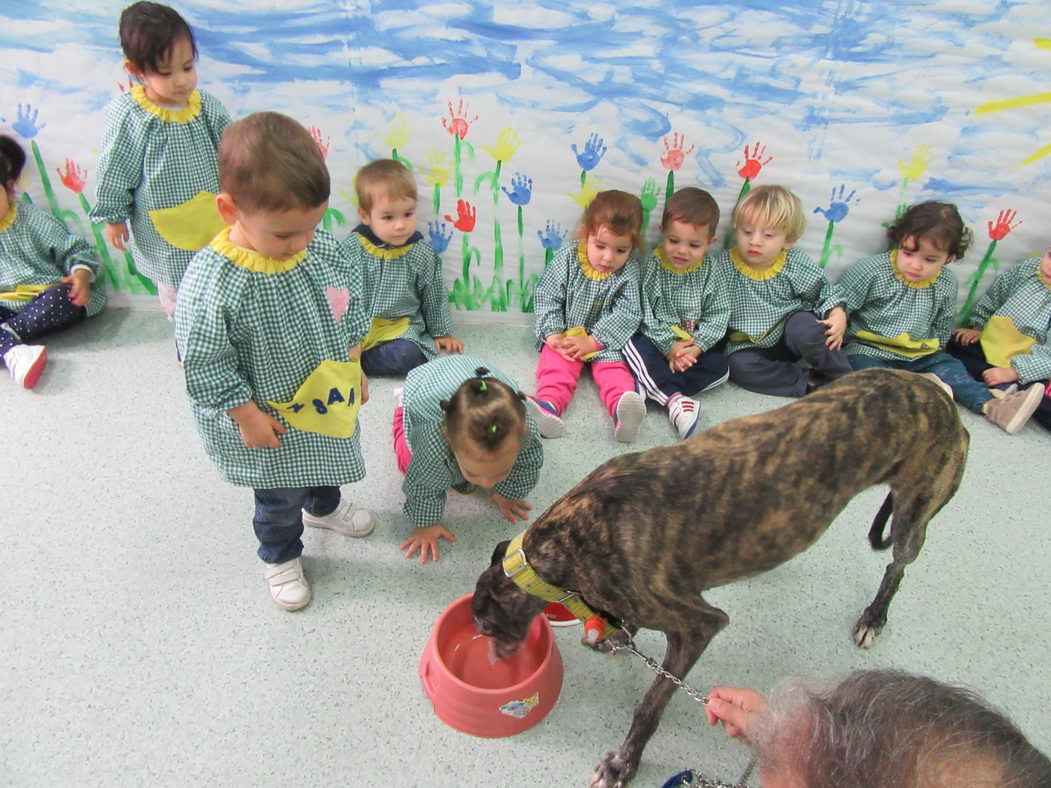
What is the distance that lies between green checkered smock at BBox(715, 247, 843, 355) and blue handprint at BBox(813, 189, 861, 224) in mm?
167

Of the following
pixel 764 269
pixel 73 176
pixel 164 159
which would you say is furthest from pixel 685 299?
pixel 73 176

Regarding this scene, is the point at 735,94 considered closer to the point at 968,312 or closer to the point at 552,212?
the point at 552,212

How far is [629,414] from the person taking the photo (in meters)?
2.40

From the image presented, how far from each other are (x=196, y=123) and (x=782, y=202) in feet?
6.67

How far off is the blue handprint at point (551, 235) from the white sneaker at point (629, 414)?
0.73 metres

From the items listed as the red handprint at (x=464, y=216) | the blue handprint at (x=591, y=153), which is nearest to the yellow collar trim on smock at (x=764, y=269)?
the blue handprint at (x=591, y=153)

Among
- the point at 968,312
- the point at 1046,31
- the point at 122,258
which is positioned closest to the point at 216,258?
the point at 122,258

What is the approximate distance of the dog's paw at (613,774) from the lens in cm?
150

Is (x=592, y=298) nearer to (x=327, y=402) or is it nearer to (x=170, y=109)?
(x=327, y=402)

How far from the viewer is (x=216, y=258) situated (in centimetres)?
134

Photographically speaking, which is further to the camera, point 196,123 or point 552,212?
point 552,212

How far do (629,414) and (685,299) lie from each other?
1.98 feet

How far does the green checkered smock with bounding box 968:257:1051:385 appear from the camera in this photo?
265 centimetres

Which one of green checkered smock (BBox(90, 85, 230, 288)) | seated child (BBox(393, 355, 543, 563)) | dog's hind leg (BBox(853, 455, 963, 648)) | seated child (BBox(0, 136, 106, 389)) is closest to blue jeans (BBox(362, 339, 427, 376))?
seated child (BBox(393, 355, 543, 563))
